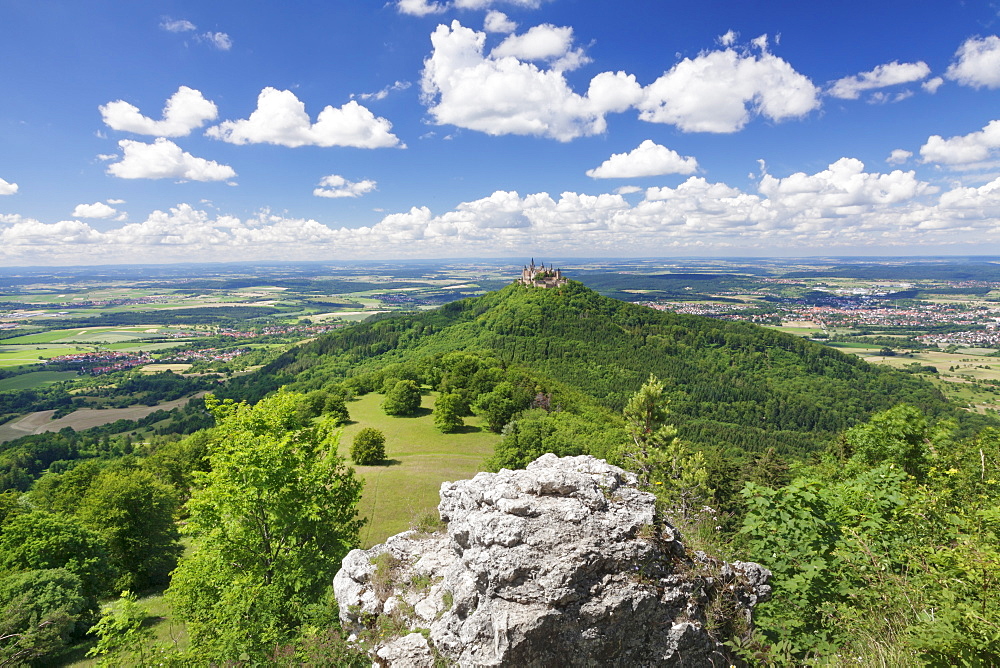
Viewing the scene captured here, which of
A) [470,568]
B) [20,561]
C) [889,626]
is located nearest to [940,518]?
[889,626]

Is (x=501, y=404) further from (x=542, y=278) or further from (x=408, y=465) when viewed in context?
(x=542, y=278)

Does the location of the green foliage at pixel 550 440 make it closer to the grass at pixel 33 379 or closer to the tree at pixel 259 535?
the tree at pixel 259 535

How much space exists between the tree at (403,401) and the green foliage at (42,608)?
35631 millimetres

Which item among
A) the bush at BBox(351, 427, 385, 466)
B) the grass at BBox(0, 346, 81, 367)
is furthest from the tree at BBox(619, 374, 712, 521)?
the grass at BBox(0, 346, 81, 367)

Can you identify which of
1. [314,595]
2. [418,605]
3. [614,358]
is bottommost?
[614,358]

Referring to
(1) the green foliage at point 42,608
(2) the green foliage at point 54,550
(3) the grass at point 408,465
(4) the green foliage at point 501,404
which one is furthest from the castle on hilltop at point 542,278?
(1) the green foliage at point 42,608

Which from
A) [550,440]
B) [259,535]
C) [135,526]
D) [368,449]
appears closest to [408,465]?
[368,449]

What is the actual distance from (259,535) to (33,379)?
20543 centimetres

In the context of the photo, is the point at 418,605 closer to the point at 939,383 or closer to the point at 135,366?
the point at 939,383

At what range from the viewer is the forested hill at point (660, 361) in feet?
339

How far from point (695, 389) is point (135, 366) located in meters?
200

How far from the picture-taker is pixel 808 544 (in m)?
9.43

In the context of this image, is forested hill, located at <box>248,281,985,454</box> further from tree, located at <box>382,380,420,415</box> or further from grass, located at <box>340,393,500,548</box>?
grass, located at <box>340,393,500,548</box>

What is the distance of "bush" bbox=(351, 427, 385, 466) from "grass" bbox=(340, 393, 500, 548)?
32.8 inches
